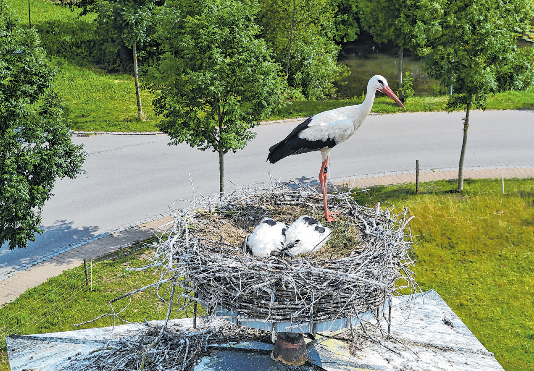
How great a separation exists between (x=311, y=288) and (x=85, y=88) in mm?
21364

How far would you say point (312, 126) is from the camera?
1021 centimetres

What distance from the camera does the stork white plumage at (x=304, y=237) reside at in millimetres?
8852

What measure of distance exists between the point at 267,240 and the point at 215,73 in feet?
23.8

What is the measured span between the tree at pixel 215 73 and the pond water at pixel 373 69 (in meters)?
13.2

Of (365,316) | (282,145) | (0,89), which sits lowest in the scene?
(365,316)

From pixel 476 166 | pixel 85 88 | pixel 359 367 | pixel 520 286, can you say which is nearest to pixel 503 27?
pixel 476 166

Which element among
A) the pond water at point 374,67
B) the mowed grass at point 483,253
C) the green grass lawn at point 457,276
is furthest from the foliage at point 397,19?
the green grass lawn at point 457,276

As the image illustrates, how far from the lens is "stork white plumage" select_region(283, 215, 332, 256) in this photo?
8.85 m

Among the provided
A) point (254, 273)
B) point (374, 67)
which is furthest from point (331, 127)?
point (374, 67)

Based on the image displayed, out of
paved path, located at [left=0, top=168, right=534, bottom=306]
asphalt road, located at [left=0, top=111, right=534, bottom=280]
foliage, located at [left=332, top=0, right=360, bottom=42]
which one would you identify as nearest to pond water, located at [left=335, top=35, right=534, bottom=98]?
foliage, located at [left=332, top=0, right=360, bottom=42]

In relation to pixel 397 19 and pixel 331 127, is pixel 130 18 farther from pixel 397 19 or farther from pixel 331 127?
pixel 331 127

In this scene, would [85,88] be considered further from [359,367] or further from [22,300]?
[359,367]

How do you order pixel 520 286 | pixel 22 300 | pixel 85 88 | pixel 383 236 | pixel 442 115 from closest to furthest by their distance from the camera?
pixel 383 236 → pixel 22 300 → pixel 520 286 → pixel 442 115 → pixel 85 88

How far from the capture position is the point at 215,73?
50.1 feet
